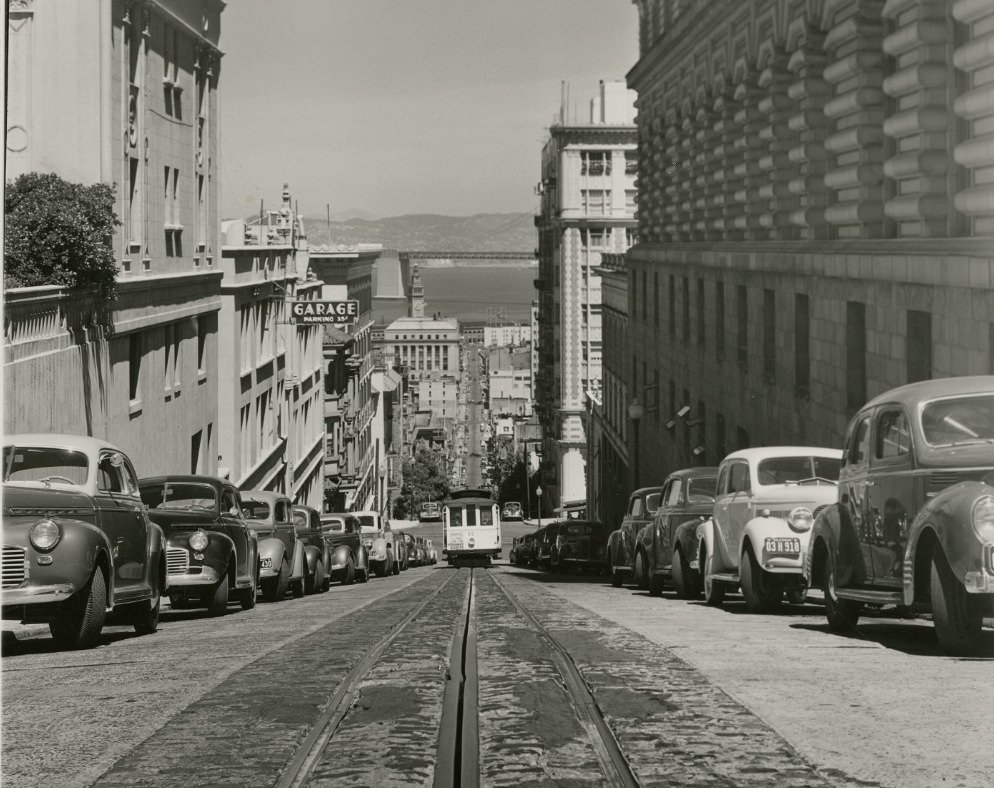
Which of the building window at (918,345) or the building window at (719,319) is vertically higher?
the building window at (719,319)

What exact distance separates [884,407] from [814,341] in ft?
53.4

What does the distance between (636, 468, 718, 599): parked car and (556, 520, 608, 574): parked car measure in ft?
59.3

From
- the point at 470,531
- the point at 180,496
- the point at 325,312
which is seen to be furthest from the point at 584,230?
the point at 180,496

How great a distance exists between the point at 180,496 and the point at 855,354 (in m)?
12.4

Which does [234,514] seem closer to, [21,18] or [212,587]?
[212,587]

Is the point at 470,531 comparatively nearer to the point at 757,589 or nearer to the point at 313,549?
the point at 313,549

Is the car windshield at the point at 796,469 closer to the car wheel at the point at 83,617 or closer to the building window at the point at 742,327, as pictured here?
the car wheel at the point at 83,617

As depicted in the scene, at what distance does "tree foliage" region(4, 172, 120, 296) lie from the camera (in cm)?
2389

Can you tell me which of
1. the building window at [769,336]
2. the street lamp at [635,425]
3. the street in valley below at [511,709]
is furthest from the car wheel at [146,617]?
the street lamp at [635,425]

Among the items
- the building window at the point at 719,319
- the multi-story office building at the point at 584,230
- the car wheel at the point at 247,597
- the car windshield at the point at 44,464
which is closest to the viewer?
the car windshield at the point at 44,464

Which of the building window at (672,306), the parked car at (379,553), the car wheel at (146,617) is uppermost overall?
the building window at (672,306)

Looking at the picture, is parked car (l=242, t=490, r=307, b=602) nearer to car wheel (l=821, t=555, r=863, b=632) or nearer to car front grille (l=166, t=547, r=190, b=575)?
car front grille (l=166, t=547, r=190, b=575)

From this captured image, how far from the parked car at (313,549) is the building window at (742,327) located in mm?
12264

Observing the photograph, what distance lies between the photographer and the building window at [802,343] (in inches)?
1137
